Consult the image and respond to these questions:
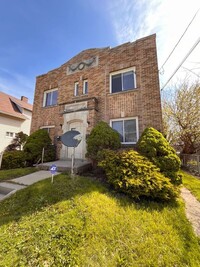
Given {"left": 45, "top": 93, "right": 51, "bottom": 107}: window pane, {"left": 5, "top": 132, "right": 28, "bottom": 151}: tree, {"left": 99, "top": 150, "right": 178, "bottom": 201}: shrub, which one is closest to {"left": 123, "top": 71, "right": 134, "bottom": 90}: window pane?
{"left": 99, "top": 150, "right": 178, "bottom": 201}: shrub

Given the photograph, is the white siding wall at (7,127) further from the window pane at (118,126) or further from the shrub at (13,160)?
the window pane at (118,126)

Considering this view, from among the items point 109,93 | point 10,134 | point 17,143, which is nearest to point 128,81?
point 109,93

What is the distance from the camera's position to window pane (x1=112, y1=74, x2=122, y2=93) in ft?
27.9

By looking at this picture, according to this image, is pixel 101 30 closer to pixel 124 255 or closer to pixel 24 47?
pixel 24 47

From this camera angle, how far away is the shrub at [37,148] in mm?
8305

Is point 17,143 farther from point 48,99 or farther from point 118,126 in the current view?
point 118,126

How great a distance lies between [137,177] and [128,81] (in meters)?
6.29

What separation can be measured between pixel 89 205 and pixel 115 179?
1394 mm

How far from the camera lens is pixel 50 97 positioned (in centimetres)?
1123

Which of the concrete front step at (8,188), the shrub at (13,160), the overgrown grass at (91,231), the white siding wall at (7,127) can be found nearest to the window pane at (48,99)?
the shrub at (13,160)

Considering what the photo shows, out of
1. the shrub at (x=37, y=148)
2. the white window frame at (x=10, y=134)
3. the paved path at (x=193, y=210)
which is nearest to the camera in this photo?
the paved path at (x=193, y=210)

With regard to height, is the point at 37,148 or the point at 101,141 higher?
the point at 101,141

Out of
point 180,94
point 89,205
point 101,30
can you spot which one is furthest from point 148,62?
point 89,205

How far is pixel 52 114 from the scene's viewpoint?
10.4 meters
